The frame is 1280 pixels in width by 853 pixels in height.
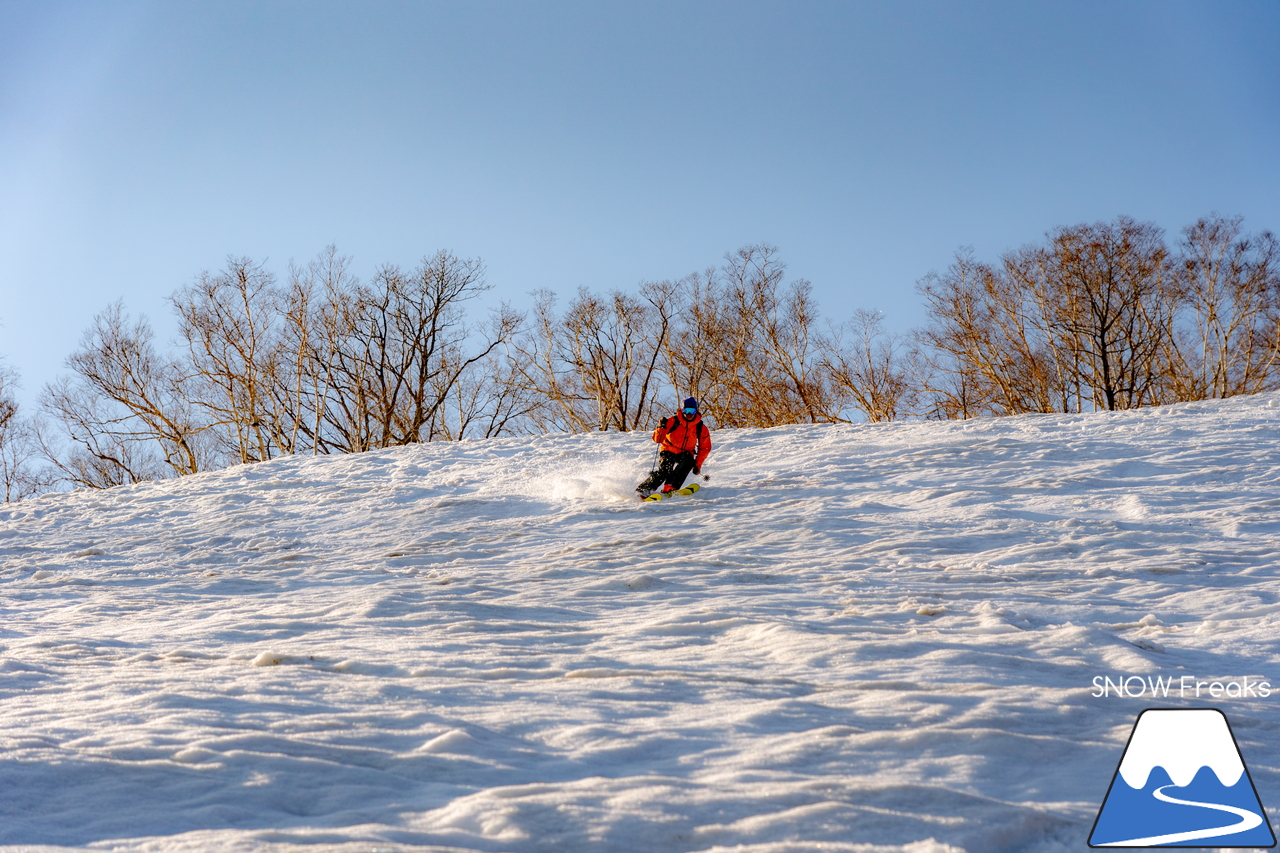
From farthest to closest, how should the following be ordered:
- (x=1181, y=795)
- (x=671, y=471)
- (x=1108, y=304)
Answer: (x=1108, y=304)
(x=671, y=471)
(x=1181, y=795)

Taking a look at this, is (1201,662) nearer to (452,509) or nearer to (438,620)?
(438,620)

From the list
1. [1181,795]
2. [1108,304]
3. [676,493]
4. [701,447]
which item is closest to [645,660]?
[1181,795]

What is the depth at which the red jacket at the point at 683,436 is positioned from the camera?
1216 centimetres

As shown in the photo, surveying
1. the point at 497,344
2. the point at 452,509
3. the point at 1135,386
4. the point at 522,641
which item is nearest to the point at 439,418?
the point at 497,344

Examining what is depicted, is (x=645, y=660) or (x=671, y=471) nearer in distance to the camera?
(x=645, y=660)

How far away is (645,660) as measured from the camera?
4.62 m

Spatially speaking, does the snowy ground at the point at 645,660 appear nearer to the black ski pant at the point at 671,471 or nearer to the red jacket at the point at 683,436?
the black ski pant at the point at 671,471

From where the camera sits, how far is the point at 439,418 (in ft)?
114

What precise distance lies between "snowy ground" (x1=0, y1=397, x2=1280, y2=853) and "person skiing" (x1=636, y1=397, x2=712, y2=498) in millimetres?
562

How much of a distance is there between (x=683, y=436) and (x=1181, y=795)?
975 cm

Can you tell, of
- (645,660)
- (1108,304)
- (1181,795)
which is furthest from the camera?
(1108,304)

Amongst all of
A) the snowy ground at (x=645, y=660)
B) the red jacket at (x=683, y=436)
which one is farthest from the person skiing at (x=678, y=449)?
the snowy ground at (x=645, y=660)

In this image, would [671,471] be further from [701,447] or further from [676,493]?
[701,447]

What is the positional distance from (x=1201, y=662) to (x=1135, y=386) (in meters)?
29.8
